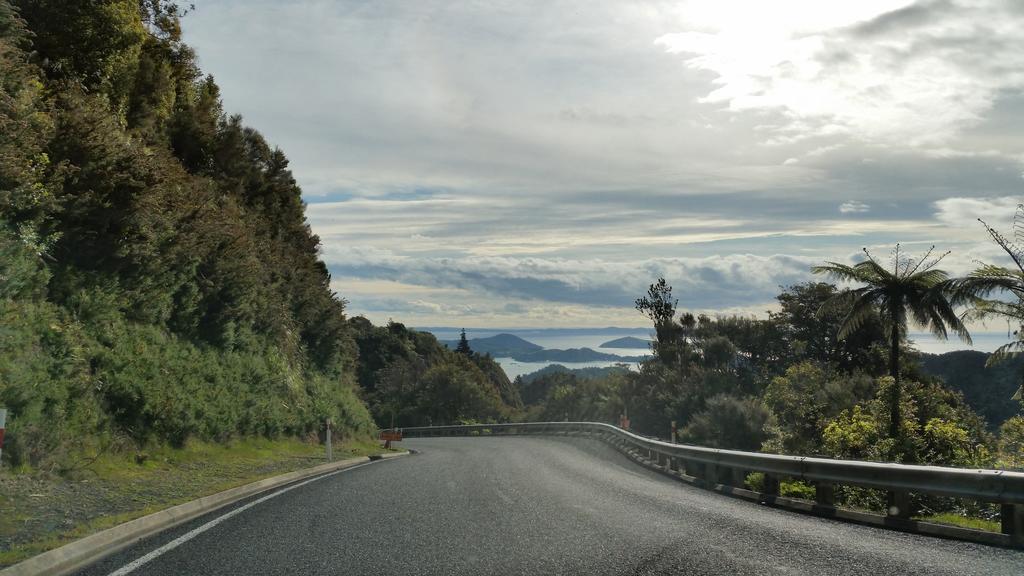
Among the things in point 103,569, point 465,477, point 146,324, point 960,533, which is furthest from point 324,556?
point 146,324

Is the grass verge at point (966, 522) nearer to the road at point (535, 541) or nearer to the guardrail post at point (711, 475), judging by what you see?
the road at point (535, 541)

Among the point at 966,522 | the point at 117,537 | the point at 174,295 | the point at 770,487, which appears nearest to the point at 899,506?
the point at 966,522

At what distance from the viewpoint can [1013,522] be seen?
25.4ft

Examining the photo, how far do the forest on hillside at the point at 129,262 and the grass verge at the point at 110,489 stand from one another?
44 cm

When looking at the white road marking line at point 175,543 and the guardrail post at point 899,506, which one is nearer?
the white road marking line at point 175,543

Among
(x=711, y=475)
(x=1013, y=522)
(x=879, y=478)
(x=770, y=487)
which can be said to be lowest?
(x=711, y=475)

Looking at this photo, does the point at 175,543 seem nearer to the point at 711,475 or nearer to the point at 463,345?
the point at 711,475

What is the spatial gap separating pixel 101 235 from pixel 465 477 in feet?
28.6

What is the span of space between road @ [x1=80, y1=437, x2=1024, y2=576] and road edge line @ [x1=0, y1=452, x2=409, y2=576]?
0.30m

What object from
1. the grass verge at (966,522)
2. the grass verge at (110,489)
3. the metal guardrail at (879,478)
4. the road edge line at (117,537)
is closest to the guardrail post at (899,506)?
the metal guardrail at (879,478)

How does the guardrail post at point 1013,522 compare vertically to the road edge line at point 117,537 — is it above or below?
above

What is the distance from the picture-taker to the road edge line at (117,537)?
6.58 metres

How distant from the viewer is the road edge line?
21.6 ft

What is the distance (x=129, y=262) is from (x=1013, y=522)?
16246 mm
